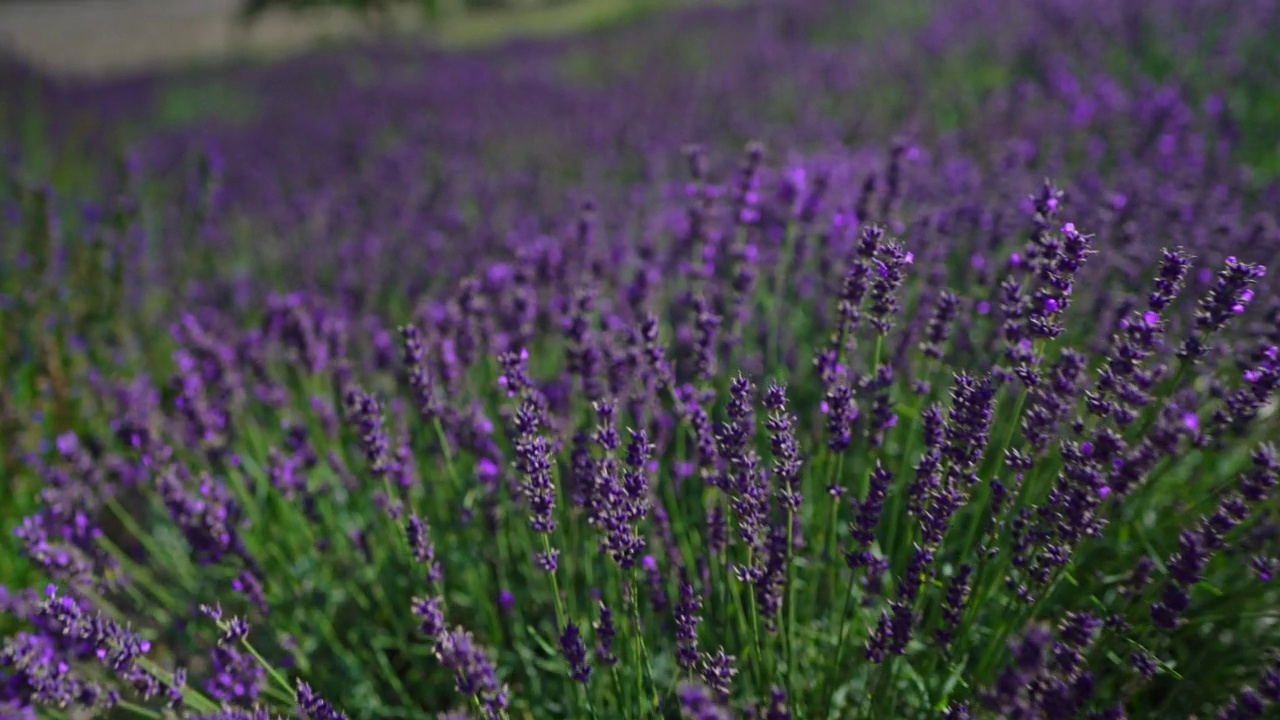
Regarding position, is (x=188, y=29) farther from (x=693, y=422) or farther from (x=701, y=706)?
(x=701, y=706)

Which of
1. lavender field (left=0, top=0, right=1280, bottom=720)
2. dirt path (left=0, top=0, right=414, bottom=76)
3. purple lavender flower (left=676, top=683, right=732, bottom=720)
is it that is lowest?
dirt path (left=0, top=0, right=414, bottom=76)

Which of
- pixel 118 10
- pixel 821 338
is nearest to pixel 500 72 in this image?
pixel 821 338

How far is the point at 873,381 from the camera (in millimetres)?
2004

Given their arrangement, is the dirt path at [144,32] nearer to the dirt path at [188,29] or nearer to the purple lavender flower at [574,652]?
the dirt path at [188,29]

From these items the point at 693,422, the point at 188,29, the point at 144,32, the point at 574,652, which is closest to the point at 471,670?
the point at 574,652

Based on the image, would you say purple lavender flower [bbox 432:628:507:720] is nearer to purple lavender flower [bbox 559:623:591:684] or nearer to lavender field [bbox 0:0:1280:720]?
lavender field [bbox 0:0:1280:720]

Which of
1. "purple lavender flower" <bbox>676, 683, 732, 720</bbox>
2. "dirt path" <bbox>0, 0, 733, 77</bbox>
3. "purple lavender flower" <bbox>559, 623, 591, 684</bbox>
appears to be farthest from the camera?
"dirt path" <bbox>0, 0, 733, 77</bbox>

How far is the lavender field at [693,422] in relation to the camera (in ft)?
5.28

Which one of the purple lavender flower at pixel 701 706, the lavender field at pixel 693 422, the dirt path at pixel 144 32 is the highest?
the purple lavender flower at pixel 701 706

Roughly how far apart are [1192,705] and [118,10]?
38.6 m

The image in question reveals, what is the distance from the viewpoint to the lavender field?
1.61m

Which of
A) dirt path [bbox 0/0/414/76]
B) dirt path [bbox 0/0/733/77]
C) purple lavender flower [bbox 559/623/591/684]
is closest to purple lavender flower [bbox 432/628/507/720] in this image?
purple lavender flower [bbox 559/623/591/684]

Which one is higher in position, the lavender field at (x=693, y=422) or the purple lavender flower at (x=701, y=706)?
the purple lavender flower at (x=701, y=706)

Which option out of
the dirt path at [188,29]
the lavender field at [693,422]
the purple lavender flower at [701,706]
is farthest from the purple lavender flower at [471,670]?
the dirt path at [188,29]
